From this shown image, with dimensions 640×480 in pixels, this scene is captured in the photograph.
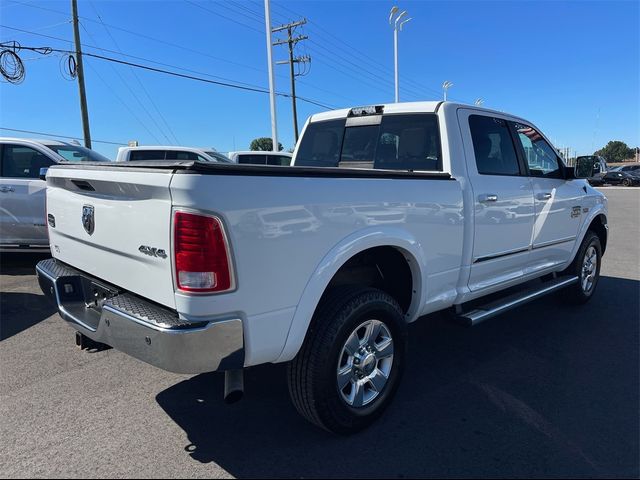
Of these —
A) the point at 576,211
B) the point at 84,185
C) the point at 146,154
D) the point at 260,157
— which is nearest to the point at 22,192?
the point at 146,154

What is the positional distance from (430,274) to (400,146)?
123cm

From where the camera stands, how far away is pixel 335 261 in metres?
2.46

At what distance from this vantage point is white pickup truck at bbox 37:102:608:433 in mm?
2051

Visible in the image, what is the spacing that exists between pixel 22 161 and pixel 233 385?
20.3 feet

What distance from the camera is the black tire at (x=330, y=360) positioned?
2.46 meters

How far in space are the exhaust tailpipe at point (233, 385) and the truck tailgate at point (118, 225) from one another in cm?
48

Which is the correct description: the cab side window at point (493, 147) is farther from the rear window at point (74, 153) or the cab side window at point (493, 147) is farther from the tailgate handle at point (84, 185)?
the rear window at point (74, 153)

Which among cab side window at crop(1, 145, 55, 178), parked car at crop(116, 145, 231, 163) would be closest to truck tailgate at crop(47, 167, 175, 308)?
cab side window at crop(1, 145, 55, 178)

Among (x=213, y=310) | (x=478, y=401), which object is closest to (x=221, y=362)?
(x=213, y=310)

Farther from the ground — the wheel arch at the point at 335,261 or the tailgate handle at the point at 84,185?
the tailgate handle at the point at 84,185

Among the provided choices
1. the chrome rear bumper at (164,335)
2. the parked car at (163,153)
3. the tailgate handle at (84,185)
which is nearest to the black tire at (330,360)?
the chrome rear bumper at (164,335)

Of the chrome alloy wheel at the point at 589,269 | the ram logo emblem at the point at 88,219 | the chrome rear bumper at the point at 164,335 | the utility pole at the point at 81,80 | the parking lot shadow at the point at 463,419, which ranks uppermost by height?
the utility pole at the point at 81,80

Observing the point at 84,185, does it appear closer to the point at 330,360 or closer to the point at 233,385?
the point at 233,385

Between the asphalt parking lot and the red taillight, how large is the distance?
108 cm
